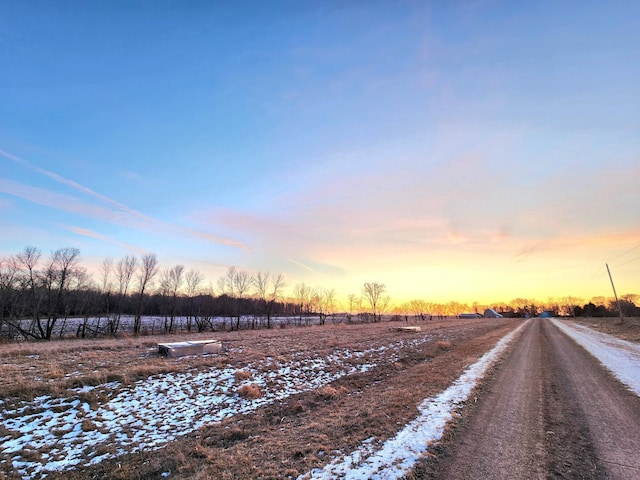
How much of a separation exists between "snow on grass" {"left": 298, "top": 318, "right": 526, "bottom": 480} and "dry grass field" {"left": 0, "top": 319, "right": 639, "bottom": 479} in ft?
1.01

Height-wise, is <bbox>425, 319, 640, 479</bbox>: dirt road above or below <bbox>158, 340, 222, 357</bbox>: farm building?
below

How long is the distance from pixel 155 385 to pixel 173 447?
16.4 ft

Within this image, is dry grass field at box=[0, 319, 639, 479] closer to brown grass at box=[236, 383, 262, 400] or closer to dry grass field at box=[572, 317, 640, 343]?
brown grass at box=[236, 383, 262, 400]

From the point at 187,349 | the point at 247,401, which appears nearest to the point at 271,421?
the point at 247,401

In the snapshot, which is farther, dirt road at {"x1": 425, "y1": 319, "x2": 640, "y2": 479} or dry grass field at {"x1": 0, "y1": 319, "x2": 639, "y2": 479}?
dry grass field at {"x1": 0, "y1": 319, "x2": 639, "y2": 479}

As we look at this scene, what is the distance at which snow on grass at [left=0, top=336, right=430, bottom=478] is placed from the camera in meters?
6.80

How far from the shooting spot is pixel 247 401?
10352 millimetres

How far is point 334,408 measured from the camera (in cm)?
920

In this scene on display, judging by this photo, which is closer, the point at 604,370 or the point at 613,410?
the point at 613,410

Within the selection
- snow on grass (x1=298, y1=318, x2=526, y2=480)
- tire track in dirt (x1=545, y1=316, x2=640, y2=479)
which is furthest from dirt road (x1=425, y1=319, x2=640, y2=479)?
snow on grass (x1=298, y1=318, x2=526, y2=480)

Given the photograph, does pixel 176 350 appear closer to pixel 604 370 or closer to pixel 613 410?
pixel 613 410

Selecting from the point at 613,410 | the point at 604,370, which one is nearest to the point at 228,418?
the point at 613,410

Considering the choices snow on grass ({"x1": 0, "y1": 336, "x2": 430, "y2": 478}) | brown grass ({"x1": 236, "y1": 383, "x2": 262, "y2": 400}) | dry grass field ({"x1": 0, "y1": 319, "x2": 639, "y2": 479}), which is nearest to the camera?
dry grass field ({"x1": 0, "y1": 319, "x2": 639, "y2": 479})

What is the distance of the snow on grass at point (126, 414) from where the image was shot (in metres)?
6.80
